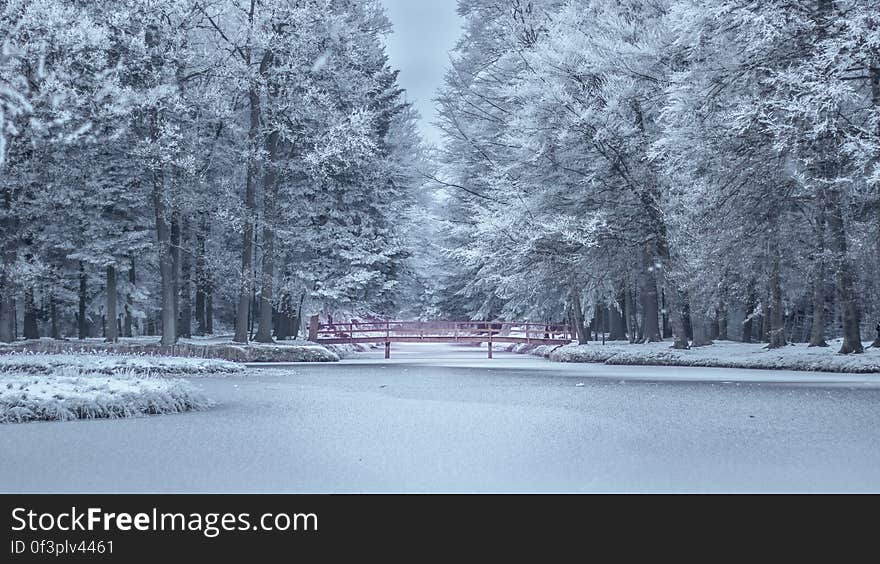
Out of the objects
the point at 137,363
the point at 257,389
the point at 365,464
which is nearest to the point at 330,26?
the point at 137,363

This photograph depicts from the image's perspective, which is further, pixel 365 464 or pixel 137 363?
pixel 137 363

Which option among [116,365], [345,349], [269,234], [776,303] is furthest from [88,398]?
[345,349]

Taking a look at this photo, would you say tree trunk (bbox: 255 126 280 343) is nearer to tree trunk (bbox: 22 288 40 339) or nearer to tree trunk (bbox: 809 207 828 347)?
tree trunk (bbox: 22 288 40 339)

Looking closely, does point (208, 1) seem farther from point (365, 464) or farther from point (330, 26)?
point (365, 464)

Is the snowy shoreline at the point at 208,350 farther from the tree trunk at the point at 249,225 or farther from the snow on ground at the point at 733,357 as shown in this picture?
the snow on ground at the point at 733,357

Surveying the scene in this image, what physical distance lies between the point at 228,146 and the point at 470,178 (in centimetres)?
1341

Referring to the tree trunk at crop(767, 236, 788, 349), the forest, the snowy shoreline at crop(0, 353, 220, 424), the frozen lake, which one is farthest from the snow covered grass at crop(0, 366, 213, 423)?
the tree trunk at crop(767, 236, 788, 349)

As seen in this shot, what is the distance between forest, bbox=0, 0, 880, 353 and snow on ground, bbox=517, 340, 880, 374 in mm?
Answer: 1014

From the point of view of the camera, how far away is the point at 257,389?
16.0 meters

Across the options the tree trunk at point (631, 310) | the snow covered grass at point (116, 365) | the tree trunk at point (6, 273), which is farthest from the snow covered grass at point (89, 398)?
the tree trunk at point (631, 310)

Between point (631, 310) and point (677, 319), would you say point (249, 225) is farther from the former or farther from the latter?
point (631, 310)

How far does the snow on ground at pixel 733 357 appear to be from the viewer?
20.6 m

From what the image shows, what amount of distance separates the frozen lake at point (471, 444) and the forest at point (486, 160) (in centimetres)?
716
